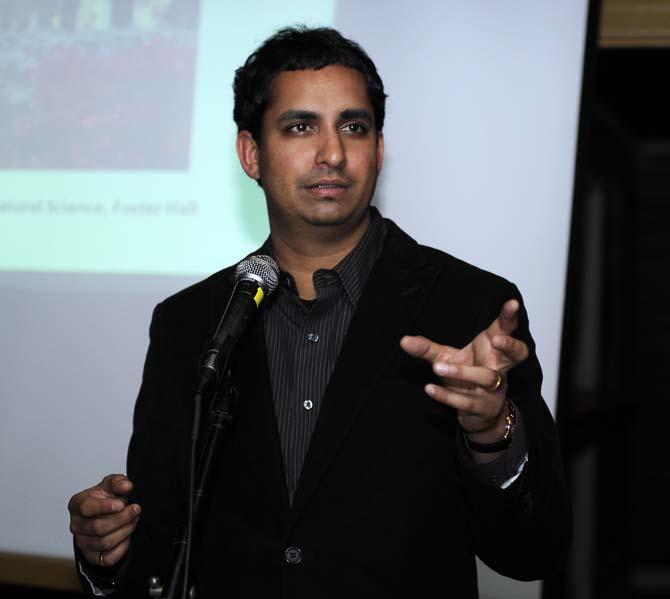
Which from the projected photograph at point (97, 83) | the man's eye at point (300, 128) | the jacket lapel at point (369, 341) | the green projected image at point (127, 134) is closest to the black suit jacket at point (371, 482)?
the jacket lapel at point (369, 341)

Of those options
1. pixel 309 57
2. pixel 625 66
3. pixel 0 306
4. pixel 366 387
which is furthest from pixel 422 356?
pixel 625 66

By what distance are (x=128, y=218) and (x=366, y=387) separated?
132 cm

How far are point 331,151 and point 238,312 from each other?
611mm

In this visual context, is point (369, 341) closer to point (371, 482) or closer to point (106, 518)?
point (371, 482)

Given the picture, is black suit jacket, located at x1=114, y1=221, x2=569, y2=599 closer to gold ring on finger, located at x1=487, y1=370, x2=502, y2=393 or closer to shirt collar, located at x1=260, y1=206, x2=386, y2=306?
shirt collar, located at x1=260, y1=206, x2=386, y2=306

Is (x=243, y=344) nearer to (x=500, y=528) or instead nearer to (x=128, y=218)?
(x=500, y=528)

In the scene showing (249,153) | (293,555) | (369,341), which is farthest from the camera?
(249,153)

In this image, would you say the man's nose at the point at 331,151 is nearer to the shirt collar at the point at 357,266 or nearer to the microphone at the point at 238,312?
the shirt collar at the point at 357,266

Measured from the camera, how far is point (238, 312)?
145 centimetres

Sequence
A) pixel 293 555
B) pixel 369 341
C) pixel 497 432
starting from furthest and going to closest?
Result: pixel 369 341
pixel 293 555
pixel 497 432

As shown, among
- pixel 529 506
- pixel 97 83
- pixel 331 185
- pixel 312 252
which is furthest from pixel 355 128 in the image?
pixel 97 83

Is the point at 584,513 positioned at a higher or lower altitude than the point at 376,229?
lower

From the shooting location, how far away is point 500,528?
1.58 m

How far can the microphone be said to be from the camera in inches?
53.4
